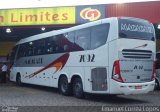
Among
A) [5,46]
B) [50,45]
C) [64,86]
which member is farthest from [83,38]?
[5,46]

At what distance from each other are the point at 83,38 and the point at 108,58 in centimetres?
221

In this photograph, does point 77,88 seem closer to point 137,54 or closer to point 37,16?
point 137,54

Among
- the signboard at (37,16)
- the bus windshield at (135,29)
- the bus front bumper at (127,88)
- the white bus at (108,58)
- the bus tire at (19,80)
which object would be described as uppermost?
the signboard at (37,16)

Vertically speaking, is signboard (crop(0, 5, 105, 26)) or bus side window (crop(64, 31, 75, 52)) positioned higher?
signboard (crop(0, 5, 105, 26))

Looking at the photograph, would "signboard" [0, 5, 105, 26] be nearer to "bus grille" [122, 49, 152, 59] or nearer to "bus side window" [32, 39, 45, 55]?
"bus side window" [32, 39, 45, 55]

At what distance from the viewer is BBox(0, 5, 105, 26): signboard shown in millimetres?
23922

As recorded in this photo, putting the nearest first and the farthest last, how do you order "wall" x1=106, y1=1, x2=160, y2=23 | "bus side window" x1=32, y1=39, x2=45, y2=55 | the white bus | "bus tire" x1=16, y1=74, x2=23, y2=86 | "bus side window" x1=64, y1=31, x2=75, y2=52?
the white bus < "bus side window" x1=64, y1=31, x2=75, y2=52 < "bus side window" x1=32, y1=39, x2=45, y2=55 < "wall" x1=106, y1=1, x2=160, y2=23 < "bus tire" x1=16, y1=74, x2=23, y2=86

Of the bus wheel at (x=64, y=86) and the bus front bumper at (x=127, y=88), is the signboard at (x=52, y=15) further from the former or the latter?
the bus front bumper at (x=127, y=88)

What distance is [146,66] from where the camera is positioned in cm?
1559

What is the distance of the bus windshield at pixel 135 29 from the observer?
15070mm

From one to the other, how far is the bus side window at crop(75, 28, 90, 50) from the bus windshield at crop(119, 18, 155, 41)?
1902 millimetres

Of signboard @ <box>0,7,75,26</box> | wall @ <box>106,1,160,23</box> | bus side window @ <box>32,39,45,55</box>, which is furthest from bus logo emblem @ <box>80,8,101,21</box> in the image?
bus side window @ <box>32,39,45,55</box>

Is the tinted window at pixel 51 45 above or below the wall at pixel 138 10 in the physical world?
below

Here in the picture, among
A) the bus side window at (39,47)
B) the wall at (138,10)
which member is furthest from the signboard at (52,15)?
→ the bus side window at (39,47)
